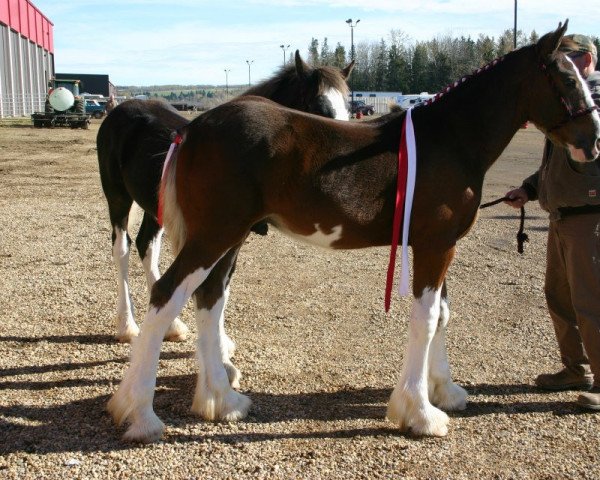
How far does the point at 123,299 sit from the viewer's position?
17.6ft

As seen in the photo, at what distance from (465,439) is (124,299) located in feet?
10.1

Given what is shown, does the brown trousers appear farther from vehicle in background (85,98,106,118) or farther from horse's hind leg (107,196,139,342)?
vehicle in background (85,98,106,118)

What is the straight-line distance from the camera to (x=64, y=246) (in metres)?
8.32

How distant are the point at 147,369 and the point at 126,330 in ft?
5.61

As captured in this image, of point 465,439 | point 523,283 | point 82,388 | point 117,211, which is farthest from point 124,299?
point 523,283

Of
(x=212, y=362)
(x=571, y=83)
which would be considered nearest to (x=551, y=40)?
(x=571, y=83)

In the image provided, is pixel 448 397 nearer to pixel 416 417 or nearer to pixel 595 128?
pixel 416 417

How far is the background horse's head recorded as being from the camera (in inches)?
208

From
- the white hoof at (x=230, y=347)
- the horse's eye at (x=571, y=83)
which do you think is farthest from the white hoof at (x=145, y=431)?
the horse's eye at (x=571, y=83)

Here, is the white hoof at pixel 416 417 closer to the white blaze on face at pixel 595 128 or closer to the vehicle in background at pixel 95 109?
the white blaze on face at pixel 595 128

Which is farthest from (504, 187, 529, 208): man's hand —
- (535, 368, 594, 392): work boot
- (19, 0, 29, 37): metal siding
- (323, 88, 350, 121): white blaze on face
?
(19, 0, 29, 37): metal siding

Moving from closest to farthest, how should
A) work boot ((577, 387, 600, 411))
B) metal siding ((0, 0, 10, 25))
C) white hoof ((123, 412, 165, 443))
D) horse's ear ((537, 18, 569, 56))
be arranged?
horse's ear ((537, 18, 569, 56)) → white hoof ((123, 412, 165, 443)) → work boot ((577, 387, 600, 411)) → metal siding ((0, 0, 10, 25))

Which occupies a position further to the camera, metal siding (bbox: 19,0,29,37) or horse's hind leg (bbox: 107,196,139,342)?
metal siding (bbox: 19,0,29,37)

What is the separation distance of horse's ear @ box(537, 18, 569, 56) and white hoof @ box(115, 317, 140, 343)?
148 inches
